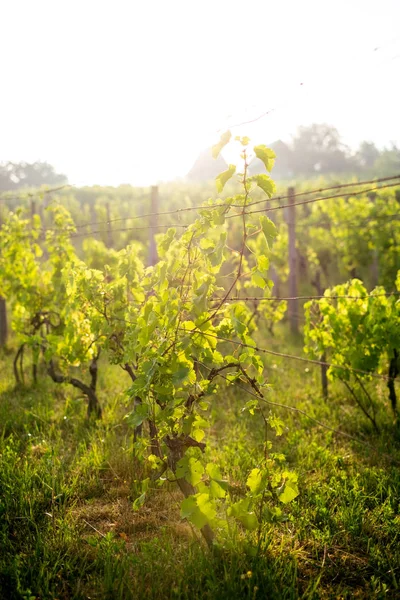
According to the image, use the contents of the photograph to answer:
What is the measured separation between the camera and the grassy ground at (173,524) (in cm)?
241

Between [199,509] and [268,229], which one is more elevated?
[268,229]

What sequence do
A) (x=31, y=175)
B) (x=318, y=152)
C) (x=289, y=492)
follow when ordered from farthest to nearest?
(x=318, y=152), (x=31, y=175), (x=289, y=492)

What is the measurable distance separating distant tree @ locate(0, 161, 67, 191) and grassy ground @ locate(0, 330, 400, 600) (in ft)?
185

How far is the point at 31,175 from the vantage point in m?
58.3

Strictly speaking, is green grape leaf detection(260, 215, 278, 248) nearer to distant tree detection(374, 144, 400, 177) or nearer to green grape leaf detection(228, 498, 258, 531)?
green grape leaf detection(228, 498, 258, 531)

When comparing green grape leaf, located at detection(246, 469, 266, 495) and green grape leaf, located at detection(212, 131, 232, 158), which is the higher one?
green grape leaf, located at detection(212, 131, 232, 158)

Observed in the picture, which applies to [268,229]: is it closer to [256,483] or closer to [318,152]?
[256,483]

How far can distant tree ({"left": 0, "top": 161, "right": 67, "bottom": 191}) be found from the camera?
56.8m

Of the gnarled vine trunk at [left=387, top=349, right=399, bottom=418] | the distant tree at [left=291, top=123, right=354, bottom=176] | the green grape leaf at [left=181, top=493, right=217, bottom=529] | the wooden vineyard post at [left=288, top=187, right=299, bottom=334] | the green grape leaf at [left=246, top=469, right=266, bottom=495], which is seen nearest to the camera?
the green grape leaf at [left=181, top=493, right=217, bottom=529]

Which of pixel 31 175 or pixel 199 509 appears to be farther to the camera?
pixel 31 175

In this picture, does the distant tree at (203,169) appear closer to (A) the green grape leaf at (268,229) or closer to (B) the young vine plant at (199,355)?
(B) the young vine plant at (199,355)

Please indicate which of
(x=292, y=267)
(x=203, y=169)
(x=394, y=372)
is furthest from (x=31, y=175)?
(x=394, y=372)

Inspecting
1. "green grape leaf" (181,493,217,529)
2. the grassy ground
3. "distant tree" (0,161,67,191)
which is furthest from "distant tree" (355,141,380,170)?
"green grape leaf" (181,493,217,529)

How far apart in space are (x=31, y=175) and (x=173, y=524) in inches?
2395
